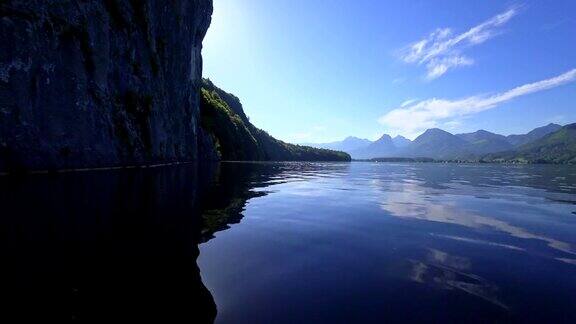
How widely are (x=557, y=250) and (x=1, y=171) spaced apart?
36192 mm

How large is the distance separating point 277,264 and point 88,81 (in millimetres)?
39669

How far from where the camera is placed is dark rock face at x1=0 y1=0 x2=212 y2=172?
29.3 metres

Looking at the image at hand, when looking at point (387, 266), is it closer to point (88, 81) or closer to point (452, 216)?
point (452, 216)

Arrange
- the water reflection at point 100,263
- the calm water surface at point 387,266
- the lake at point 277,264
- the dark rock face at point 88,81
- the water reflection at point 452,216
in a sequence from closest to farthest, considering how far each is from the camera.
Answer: the water reflection at point 100,263, the lake at point 277,264, the calm water surface at point 387,266, the water reflection at point 452,216, the dark rock face at point 88,81

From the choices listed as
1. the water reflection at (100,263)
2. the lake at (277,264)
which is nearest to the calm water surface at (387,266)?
the lake at (277,264)

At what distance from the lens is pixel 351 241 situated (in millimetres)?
12078

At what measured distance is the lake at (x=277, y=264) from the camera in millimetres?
6512

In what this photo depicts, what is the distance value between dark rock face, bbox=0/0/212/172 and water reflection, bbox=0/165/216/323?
17.6m

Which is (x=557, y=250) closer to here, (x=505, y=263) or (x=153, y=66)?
(x=505, y=263)

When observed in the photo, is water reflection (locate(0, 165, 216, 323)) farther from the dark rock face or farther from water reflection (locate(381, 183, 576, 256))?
the dark rock face

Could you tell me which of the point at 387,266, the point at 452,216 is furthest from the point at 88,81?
the point at 387,266

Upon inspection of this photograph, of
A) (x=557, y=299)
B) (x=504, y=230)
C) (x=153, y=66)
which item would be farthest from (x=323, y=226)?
(x=153, y=66)

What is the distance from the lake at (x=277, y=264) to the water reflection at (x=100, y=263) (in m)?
0.04

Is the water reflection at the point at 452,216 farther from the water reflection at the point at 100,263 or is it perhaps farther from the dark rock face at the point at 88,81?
the dark rock face at the point at 88,81
